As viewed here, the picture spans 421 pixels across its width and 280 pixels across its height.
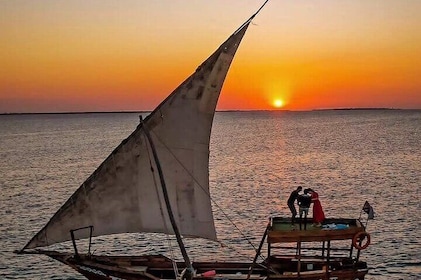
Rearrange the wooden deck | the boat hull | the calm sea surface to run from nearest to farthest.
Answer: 1. the wooden deck
2. the boat hull
3. the calm sea surface

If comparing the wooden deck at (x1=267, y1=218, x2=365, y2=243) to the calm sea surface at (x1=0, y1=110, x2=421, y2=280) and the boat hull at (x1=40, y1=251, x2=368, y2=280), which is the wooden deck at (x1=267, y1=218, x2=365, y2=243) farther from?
the calm sea surface at (x1=0, y1=110, x2=421, y2=280)

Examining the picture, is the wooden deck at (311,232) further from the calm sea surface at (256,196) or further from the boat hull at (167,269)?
the calm sea surface at (256,196)

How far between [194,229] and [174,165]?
343cm

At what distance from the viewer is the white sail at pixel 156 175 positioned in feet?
88.4

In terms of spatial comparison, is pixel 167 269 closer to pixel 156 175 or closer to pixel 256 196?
pixel 156 175

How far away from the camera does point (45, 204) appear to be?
69250 millimetres

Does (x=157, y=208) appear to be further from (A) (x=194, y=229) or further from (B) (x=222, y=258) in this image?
(B) (x=222, y=258)

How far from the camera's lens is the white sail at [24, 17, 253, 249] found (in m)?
26.9

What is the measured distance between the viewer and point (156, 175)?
1102 inches

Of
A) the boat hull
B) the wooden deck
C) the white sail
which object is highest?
the white sail

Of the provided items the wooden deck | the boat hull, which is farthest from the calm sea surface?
the wooden deck

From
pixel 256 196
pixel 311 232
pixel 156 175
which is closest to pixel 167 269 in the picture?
pixel 156 175

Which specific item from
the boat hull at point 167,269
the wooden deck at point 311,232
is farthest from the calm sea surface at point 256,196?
the wooden deck at point 311,232

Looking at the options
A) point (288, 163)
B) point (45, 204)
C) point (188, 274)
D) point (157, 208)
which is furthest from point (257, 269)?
point (288, 163)
